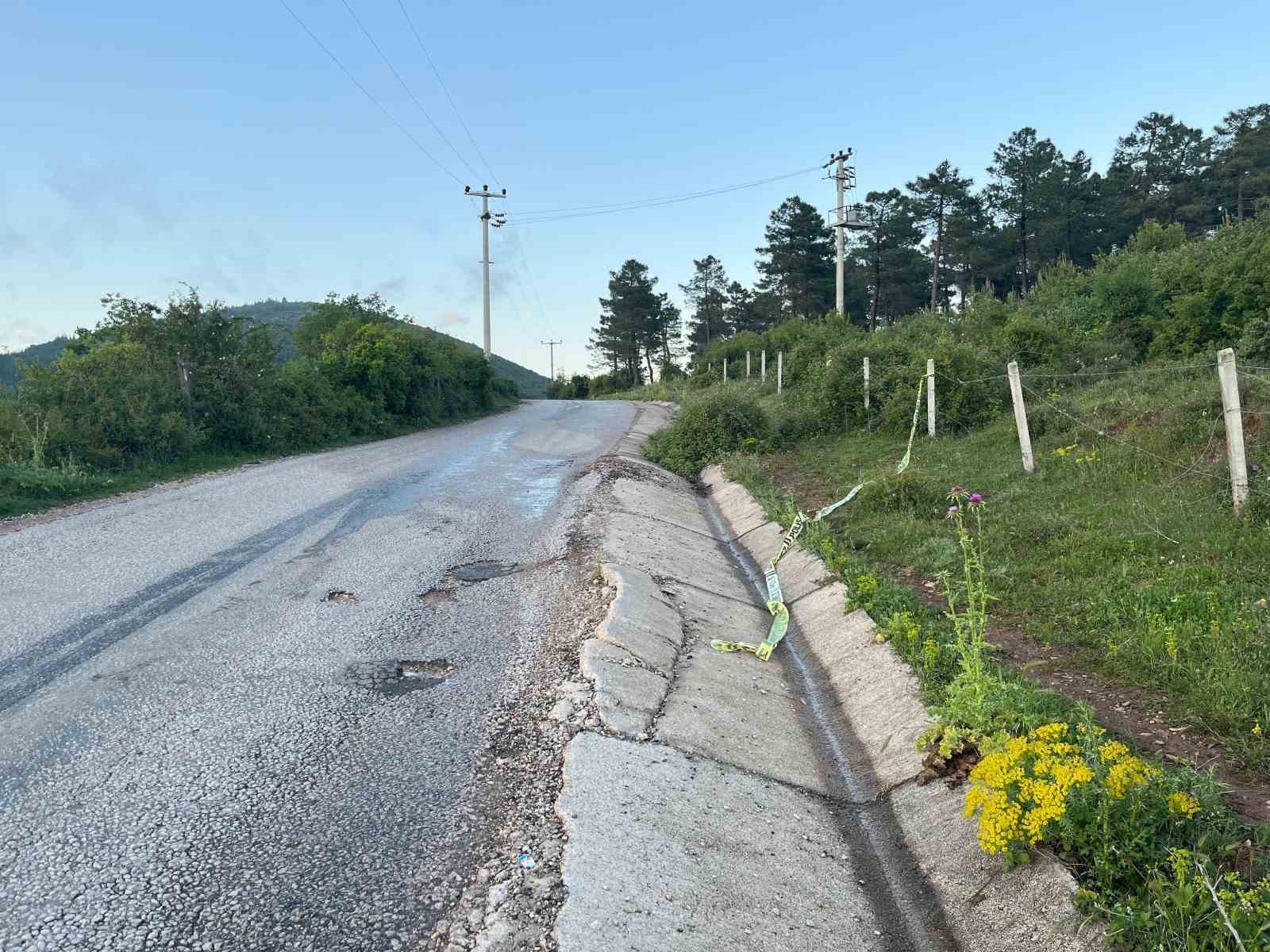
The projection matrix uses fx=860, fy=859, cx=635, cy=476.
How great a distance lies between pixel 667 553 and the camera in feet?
28.0

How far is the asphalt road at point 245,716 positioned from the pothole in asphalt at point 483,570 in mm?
48

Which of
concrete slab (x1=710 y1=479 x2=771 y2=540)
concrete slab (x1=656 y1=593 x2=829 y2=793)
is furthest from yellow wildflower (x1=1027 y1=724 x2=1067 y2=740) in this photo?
concrete slab (x1=710 y1=479 x2=771 y2=540)

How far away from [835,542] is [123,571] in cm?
637

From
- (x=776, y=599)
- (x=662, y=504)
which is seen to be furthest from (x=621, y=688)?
(x=662, y=504)

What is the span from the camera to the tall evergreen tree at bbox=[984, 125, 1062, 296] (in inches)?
1876

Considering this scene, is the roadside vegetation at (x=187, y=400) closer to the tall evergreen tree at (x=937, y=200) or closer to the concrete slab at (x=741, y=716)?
the concrete slab at (x=741, y=716)

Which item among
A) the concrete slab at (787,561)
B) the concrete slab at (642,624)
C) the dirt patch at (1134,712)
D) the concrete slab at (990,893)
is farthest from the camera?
the concrete slab at (787,561)

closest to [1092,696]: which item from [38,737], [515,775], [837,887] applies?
[837,887]

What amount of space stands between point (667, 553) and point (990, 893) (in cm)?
545

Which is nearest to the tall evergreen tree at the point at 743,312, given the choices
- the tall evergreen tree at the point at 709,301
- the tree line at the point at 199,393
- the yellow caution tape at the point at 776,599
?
the tall evergreen tree at the point at 709,301

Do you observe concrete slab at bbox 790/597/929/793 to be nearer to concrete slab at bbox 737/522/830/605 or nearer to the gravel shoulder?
the gravel shoulder

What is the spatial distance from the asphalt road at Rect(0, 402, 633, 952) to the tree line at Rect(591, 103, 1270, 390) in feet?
106

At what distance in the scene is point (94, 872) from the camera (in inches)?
121

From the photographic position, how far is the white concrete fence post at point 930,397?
13.8m
